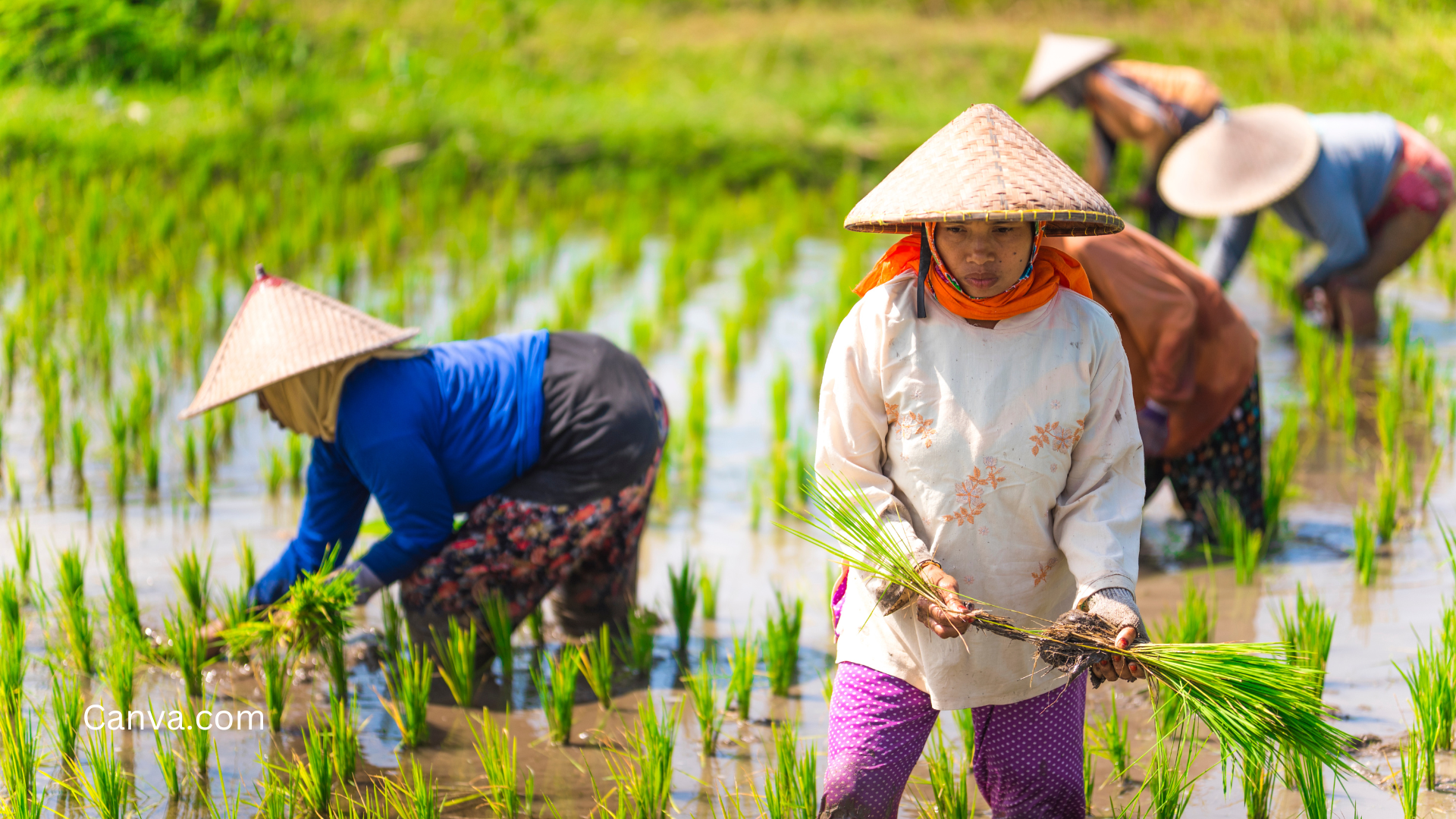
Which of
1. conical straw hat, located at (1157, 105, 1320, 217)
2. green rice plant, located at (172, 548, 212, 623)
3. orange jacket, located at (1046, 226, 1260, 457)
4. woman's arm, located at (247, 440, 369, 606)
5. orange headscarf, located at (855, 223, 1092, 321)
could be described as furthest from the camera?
conical straw hat, located at (1157, 105, 1320, 217)

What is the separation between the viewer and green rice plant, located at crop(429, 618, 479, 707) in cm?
283

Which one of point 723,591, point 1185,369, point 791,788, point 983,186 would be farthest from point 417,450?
point 1185,369

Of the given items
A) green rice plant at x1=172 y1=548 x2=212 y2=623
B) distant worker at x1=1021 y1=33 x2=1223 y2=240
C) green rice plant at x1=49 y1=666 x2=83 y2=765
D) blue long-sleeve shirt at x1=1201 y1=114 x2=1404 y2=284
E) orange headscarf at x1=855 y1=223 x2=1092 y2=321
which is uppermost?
distant worker at x1=1021 y1=33 x2=1223 y2=240

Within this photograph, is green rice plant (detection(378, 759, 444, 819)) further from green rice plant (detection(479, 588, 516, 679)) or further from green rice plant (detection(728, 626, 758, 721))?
green rice plant (detection(728, 626, 758, 721))

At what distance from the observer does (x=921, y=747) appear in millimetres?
2047

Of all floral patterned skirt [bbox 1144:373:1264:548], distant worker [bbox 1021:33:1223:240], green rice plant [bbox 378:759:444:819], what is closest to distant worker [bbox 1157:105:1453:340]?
distant worker [bbox 1021:33:1223:240]

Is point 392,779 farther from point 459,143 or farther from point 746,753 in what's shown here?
point 459,143

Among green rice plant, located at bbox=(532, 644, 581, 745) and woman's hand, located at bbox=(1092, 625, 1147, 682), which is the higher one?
woman's hand, located at bbox=(1092, 625, 1147, 682)

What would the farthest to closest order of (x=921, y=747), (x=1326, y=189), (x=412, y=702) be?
(x=1326, y=189) < (x=412, y=702) < (x=921, y=747)

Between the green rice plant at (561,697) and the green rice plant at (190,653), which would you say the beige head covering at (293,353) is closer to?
the green rice plant at (190,653)

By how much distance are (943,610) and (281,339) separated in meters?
1.60

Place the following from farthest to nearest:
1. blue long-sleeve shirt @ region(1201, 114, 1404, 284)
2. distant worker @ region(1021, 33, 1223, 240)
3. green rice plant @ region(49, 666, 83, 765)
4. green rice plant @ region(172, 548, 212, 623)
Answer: distant worker @ region(1021, 33, 1223, 240) < blue long-sleeve shirt @ region(1201, 114, 1404, 284) < green rice plant @ region(172, 548, 212, 623) < green rice plant @ region(49, 666, 83, 765)

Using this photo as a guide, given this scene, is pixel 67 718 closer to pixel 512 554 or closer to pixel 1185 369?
pixel 512 554

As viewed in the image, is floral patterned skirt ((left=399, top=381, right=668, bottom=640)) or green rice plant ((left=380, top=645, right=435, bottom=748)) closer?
green rice plant ((left=380, top=645, right=435, bottom=748))
